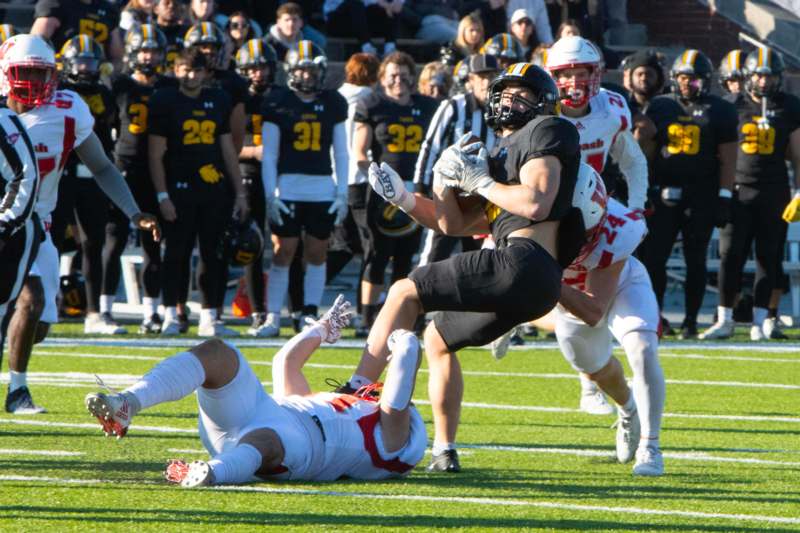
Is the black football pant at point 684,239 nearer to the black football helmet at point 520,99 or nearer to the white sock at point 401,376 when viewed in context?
the black football helmet at point 520,99

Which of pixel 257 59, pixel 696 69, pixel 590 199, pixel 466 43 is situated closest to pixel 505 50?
pixel 696 69

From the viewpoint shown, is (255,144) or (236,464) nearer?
(236,464)

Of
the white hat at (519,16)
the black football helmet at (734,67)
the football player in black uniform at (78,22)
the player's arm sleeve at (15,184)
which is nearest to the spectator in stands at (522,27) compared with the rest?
the white hat at (519,16)

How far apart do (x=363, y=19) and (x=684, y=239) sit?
559 centimetres

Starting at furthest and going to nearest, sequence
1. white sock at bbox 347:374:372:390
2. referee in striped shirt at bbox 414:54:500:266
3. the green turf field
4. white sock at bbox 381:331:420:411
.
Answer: referee in striped shirt at bbox 414:54:500:266 < white sock at bbox 347:374:372:390 < white sock at bbox 381:331:420:411 < the green turf field

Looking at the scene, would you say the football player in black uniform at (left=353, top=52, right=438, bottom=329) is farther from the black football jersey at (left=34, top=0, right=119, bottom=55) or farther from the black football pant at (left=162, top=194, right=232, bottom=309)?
the black football jersey at (left=34, top=0, right=119, bottom=55)

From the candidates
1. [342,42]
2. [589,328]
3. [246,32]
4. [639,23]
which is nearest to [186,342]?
[246,32]

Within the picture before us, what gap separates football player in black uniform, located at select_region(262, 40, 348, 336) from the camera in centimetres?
1199

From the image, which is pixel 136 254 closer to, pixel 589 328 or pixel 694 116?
pixel 694 116

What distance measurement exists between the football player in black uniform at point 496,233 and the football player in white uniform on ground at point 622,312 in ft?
1.05

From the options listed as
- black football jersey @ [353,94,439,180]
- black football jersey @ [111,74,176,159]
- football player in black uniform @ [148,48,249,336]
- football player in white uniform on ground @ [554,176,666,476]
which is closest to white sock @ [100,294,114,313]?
football player in black uniform @ [148,48,249,336]

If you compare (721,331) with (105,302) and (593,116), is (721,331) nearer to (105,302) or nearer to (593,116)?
(105,302)

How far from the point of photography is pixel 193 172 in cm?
1181

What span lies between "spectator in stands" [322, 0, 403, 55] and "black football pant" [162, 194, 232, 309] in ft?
17.3
